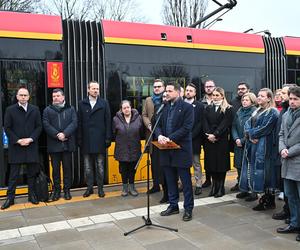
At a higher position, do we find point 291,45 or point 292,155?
point 291,45

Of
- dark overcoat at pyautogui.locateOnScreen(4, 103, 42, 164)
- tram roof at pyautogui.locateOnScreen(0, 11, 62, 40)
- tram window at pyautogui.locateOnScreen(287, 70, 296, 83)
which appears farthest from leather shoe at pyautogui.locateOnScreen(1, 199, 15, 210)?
tram window at pyautogui.locateOnScreen(287, 70, 296, 83)

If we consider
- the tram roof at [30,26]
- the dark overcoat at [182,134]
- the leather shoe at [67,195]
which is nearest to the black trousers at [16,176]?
the leather shoe at [67,195]

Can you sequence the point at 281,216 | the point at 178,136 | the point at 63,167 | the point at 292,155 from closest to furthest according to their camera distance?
1. the point at 292,155
2. the point at 178,136
3. the point at 281,216
4. the point at 63,167

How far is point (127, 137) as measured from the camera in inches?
244

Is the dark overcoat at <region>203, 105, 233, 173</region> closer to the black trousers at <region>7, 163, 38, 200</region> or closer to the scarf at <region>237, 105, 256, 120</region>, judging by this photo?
the scarf at <region>237, 105, 256, 120</region>

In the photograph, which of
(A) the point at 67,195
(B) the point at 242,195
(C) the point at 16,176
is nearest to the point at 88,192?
(A) the point at 67,195

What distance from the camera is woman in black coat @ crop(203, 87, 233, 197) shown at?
19.5ft

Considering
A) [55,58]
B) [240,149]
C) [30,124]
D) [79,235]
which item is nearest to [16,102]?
[30,124]

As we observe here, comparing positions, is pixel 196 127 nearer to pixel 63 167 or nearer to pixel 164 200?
pixel 164 200

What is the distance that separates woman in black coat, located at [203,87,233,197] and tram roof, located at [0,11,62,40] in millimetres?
2734

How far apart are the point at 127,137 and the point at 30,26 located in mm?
2343

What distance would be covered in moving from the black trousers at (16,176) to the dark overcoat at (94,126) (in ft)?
2.76

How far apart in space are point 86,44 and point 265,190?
3.66m

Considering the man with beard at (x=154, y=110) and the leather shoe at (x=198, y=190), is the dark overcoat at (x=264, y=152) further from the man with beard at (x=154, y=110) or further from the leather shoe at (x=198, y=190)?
the man with beard at (x=154, y=110)
